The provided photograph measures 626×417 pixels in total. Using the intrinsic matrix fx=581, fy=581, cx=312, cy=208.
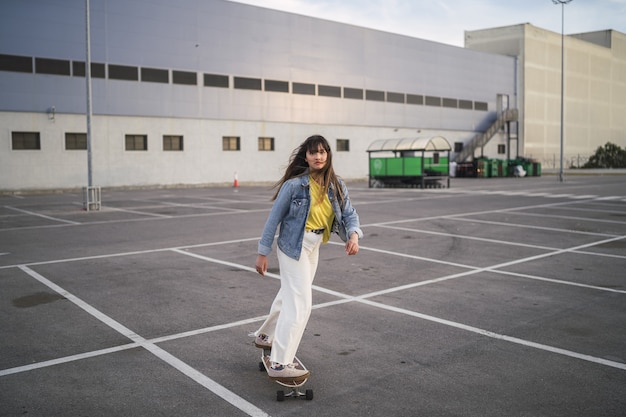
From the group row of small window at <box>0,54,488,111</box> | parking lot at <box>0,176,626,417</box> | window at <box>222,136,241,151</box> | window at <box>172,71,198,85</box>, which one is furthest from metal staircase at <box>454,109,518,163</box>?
parking lot at <box>0,176,626,417</box>

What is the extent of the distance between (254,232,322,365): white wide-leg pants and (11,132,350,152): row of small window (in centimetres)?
2973

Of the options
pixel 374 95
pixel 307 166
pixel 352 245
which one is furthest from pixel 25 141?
pixel 352 245

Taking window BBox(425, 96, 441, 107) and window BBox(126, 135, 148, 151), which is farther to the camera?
window BBox(425, 96, 441, 107)

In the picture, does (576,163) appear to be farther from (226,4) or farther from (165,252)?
(165,252)

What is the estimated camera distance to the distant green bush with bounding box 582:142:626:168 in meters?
65.1

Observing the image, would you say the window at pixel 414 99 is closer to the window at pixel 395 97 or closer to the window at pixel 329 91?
the window at pixel 395 97

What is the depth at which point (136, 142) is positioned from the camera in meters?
33.9

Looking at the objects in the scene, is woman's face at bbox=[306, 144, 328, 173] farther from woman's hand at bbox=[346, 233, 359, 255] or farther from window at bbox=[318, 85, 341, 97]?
window at bbox=[318, 85, 341, 97]

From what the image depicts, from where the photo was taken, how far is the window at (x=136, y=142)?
3359cm

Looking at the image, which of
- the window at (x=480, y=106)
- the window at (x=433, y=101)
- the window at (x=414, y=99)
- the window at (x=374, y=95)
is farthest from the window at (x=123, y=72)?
the window at (x=480, y=106)

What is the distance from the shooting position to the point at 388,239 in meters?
12.6

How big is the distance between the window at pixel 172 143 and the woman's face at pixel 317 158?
3196 cm

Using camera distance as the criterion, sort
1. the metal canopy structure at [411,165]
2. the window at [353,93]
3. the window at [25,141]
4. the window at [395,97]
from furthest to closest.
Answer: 1. the window at [395,97]
2. the window at [353,93]
3. the metal canopy structure at [411,165]
4. the window at [25,141]

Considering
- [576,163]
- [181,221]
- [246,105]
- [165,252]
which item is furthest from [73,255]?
[576,163]
